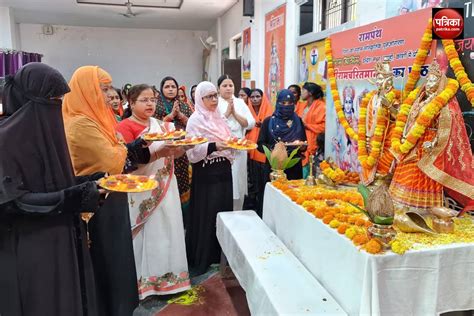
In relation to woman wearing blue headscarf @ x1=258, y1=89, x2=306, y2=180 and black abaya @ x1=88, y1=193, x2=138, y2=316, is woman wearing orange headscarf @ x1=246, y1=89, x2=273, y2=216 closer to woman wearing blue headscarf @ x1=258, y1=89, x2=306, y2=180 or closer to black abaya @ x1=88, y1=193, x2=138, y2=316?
woman wearing blue headscarf @ x1=258, y1=89, x2=306, y2=180

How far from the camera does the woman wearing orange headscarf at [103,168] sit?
189cm

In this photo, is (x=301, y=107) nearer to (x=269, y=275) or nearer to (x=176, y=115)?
(x=176, y=115)

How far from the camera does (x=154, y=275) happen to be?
8.64 feet

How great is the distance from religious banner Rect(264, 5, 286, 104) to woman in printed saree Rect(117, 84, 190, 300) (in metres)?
3.46

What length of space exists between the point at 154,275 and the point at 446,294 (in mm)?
1804

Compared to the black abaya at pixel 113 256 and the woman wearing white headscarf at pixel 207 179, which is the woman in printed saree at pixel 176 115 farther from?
the black abaya at pixel 113 256

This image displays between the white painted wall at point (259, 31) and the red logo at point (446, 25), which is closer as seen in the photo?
the red logo at point (446, 25)

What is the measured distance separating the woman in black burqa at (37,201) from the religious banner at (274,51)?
446 centimetres

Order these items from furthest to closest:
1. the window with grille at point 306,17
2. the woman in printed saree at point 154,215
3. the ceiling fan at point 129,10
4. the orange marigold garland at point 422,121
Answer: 1. the ceiling fan at point 129,10
2. the window with grille at point 306,17
3. the woman in printed saree at point 154,215
4. the orange marigold garland at point 422,121

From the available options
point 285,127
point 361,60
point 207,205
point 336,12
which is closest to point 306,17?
point 336,12

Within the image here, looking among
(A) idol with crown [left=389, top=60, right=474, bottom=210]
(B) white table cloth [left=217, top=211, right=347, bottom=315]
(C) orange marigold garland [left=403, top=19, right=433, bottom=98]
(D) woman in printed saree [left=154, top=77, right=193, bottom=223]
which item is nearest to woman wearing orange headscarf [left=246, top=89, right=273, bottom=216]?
(D) woman in printed saree [left=154, top=77, right=193, bottom=223]

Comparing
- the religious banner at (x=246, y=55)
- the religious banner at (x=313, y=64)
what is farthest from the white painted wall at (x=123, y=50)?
the religious banner at (x=313, y=64)

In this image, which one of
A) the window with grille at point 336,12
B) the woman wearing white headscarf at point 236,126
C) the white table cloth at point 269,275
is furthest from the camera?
the window with grille at point 336,12

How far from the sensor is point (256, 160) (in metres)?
4.18
